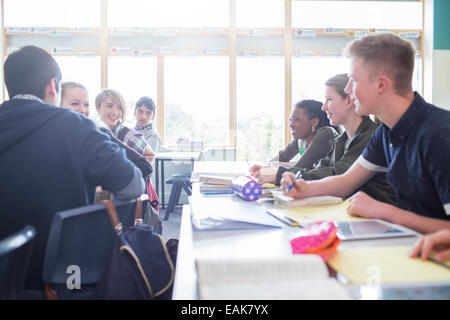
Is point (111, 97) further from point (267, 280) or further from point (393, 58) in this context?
point (267, 280)

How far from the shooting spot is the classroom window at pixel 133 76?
5.38 meters

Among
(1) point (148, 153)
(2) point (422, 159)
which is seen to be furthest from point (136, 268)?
(1) point (148, 153)

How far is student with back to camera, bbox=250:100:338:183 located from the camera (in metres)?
2.16

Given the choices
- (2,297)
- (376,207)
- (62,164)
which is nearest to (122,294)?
(2,297)

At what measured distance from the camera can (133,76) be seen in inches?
213

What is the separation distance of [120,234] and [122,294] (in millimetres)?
179

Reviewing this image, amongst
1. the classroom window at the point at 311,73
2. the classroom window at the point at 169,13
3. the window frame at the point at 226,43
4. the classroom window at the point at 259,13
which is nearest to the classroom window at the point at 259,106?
the window frame at the point at 226,43

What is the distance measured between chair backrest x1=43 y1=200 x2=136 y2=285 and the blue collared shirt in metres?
0.94

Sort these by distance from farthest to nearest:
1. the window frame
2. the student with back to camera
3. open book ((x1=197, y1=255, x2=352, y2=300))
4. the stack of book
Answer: the window frame < the student with back to camera < the stack of book < open book ((x1=197, y1=255, x2=352, y2=300))

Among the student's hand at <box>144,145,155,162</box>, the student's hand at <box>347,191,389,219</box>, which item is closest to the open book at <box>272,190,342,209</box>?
the student's hand at <box>347,191,389,219</box>

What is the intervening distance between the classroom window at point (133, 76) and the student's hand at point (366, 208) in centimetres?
466

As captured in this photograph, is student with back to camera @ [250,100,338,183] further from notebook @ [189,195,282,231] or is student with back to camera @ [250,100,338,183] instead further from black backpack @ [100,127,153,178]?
black backpack @ [100,127,153,178]

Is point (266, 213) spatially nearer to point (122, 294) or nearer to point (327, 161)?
point (122, 294)
